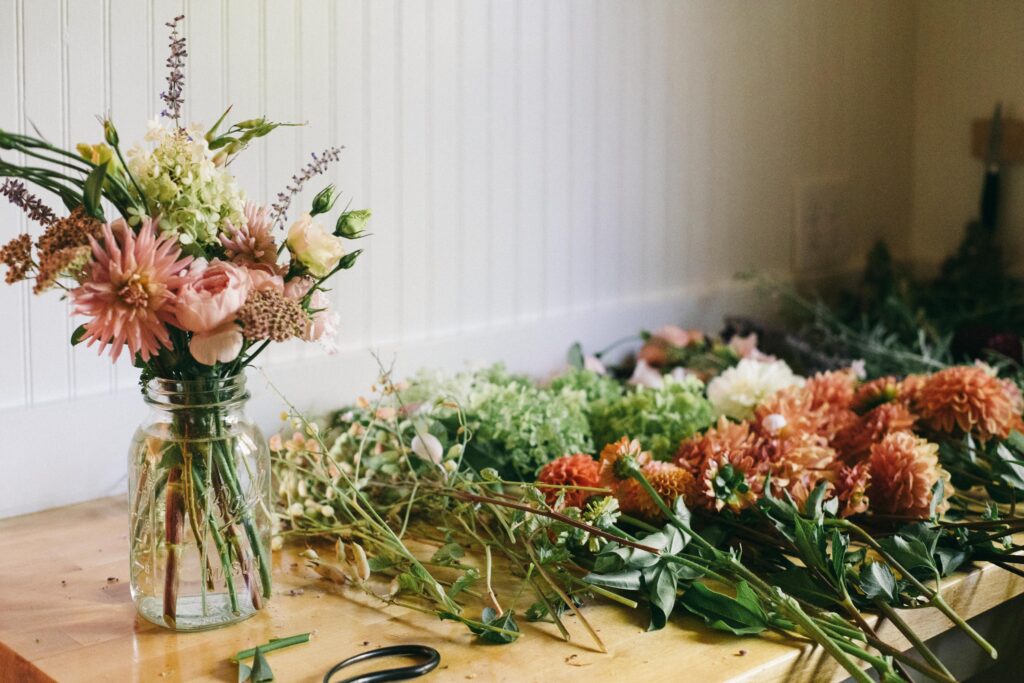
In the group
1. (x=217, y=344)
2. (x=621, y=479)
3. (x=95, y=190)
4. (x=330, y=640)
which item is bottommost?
A: (x=330, y=640)

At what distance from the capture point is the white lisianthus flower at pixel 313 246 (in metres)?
0.90

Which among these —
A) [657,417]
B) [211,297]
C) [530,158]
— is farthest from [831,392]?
[211,297]

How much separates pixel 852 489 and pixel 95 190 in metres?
0.74

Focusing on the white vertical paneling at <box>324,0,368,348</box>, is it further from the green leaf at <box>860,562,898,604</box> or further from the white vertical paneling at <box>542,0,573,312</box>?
the green leaf at <box>860,562,898,604</box>

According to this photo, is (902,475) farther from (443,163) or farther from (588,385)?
(443,163)

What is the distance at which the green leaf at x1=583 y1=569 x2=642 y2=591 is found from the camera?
96 centimetres

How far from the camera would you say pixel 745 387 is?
54.9 inches

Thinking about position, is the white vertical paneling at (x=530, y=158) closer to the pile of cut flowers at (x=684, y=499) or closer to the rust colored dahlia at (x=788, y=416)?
the pile of cut flowers at (x=684, y=499)

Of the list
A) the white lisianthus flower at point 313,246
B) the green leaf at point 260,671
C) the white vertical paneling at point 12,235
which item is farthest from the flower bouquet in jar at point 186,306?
the white vertical paneling at point 12,235

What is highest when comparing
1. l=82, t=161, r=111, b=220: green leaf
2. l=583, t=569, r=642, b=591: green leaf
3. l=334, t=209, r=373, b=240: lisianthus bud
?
l=82, t=161, r=111, b=220: green leaf

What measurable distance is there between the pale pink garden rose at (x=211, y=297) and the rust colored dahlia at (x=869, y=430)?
0.71 m

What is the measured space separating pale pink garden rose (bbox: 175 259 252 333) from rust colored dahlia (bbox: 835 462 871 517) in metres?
→ 0.61

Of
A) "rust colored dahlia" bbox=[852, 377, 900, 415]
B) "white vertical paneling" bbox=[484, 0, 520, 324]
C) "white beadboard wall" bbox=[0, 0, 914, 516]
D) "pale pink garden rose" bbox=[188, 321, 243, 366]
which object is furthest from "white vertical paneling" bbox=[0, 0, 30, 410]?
"rust colored dahlia" bbox=[852, 377, 900, 415]

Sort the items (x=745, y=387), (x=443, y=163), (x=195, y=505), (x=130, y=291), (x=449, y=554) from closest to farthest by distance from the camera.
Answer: (x=130, y=291) → (x=195, y=505) → (x=449, y=554) → (x=745, y=387) → (x=443, y=163)
